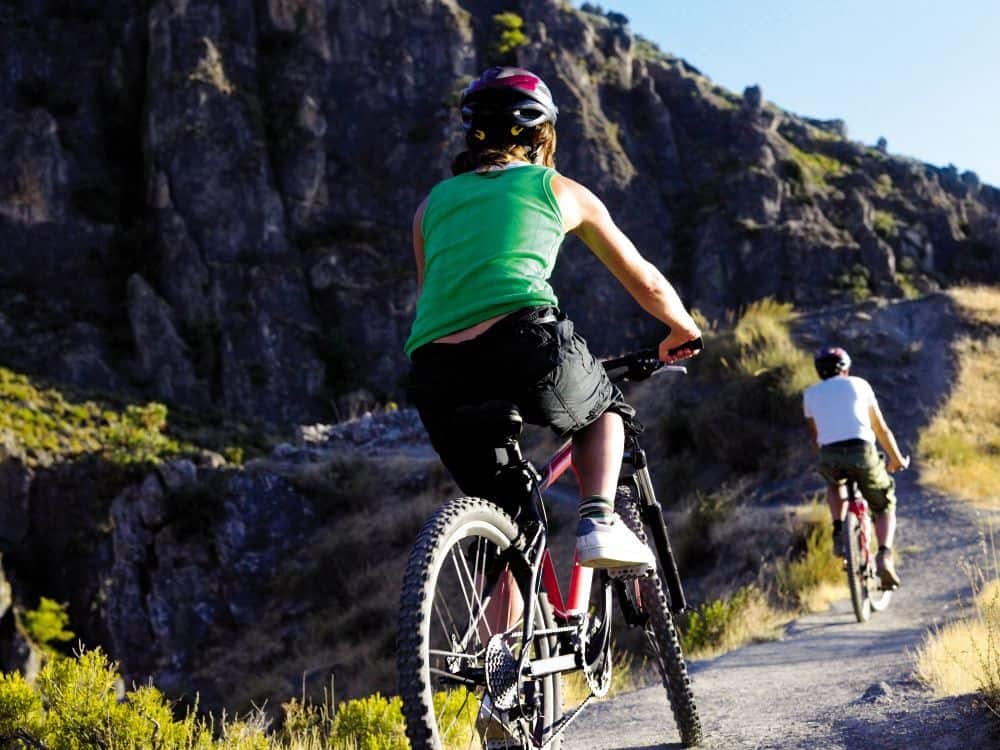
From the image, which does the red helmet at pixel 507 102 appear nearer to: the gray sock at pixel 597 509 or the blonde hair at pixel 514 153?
the blonde hair at pixel 514 153

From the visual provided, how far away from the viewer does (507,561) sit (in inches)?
110

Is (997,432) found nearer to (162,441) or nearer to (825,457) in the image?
(825,457)

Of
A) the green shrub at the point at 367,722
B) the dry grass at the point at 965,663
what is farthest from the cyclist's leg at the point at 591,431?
the green shrub at the point at 367,722

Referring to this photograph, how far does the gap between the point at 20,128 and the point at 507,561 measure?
185ft

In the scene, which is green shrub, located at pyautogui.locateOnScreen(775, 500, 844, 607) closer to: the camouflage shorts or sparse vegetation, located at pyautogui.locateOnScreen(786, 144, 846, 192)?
the camouflage shorts

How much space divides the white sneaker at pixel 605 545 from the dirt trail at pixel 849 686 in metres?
1.20

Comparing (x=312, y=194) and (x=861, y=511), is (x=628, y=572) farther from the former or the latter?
(x=312, y=194)

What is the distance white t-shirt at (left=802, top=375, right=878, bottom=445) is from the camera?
7.43 m

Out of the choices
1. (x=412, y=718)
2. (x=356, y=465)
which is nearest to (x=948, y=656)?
(x=412, y=718)

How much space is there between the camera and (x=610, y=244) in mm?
3037

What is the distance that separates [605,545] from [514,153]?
3.93ft

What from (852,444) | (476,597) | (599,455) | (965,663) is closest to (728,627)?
(852,444)

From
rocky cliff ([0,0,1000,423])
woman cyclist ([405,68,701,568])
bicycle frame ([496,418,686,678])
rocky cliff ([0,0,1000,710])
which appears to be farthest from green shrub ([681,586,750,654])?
rocky cliff ([0,0,1000,423])

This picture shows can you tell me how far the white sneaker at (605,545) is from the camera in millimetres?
2938
